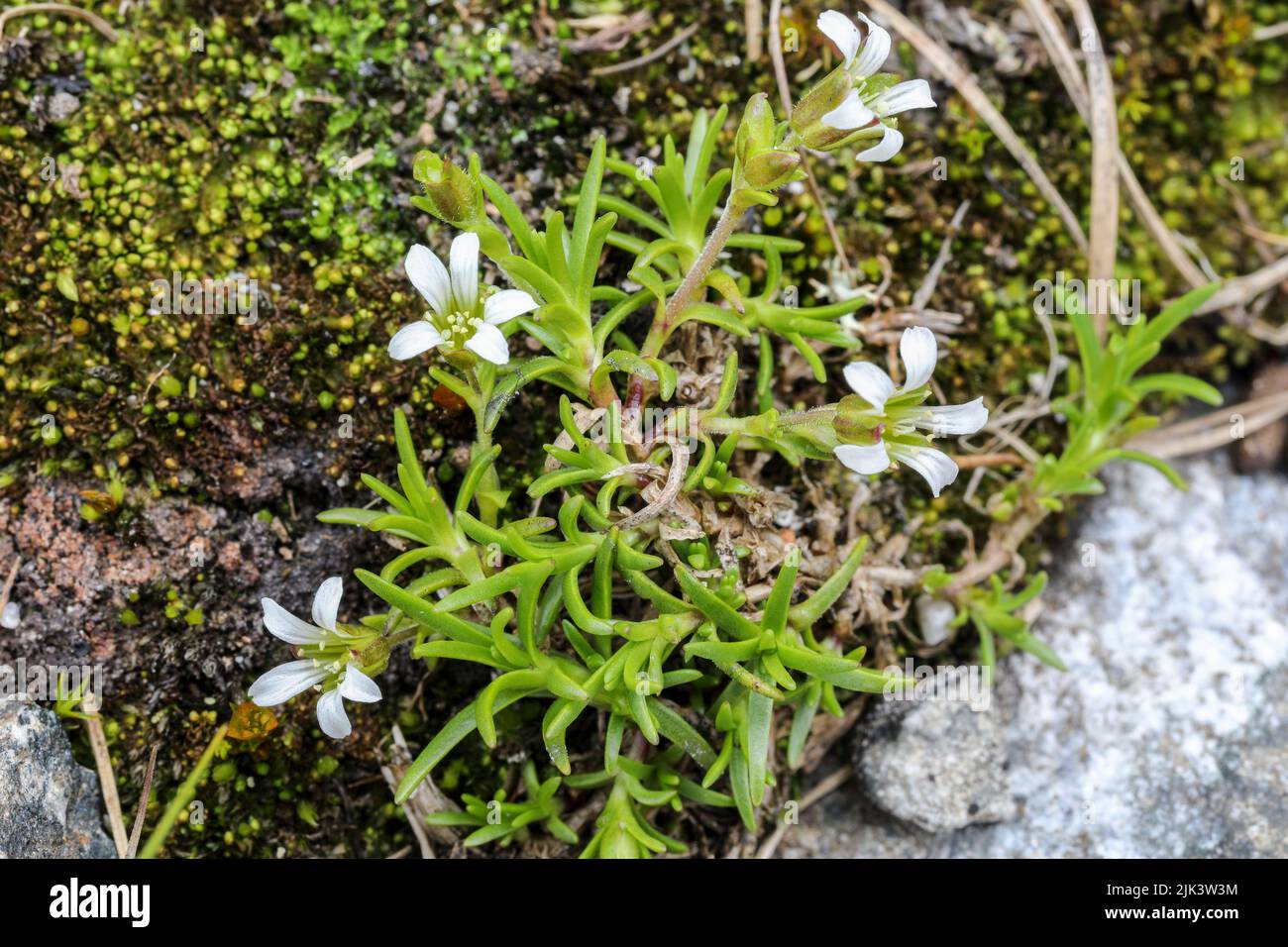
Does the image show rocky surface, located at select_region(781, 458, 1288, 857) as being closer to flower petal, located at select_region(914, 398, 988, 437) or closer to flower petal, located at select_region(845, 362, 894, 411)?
flower petal, located at select_region(914, 398, 988, 437)

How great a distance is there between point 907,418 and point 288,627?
1.82m

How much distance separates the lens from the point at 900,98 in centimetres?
309

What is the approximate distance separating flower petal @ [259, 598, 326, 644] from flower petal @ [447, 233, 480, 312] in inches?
39.5

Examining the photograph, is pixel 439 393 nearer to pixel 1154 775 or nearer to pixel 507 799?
pixel 507 799

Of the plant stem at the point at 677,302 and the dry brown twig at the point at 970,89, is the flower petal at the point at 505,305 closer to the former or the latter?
the plant stem at the point at 677,302

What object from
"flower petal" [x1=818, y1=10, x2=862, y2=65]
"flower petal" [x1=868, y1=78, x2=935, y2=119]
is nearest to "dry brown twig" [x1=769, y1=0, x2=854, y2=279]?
"flower petal" [x1=868, y1=78, x2=935, y2=119]

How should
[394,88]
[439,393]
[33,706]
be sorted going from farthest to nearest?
1. [394,88]
2. [439,393]
3. [33,706]

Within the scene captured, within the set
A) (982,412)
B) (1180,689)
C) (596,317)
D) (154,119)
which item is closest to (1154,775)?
(1180,689)

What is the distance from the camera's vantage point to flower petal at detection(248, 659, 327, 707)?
3.03 m

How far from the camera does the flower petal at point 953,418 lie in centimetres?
296

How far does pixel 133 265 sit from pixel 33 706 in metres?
1.47

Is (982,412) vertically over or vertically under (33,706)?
over

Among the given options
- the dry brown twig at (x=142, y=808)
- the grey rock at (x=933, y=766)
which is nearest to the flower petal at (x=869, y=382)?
the grey rock at (x=933, y=766)

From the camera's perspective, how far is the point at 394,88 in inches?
155
